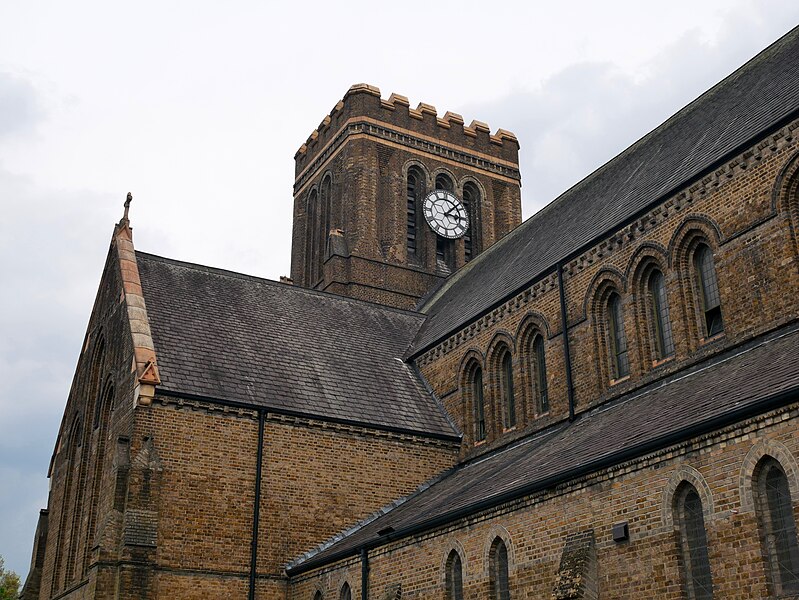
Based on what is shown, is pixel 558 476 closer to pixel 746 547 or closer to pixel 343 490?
pixel 746 547

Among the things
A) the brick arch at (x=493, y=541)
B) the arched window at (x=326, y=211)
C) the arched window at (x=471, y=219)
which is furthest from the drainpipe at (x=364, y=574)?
the arched window at (x=326, y=211)

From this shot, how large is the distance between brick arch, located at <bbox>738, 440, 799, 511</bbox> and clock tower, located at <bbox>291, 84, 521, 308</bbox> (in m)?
27.9

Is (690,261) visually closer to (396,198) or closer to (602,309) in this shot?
(602,309)

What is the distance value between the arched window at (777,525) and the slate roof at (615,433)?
0.90 metres

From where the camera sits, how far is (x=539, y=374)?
24.3 meters

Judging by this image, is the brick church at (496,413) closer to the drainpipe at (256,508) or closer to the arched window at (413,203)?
the drainpipe at (256,508)

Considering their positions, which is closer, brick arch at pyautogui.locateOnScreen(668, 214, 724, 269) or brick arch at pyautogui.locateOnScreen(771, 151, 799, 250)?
brick arch at pyautogui.locateOnScreen(771, 151, 799, 250)

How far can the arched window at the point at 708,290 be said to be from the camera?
63.3ft

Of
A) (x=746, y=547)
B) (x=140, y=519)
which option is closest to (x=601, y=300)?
(x=746, y=547)

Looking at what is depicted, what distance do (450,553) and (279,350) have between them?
34.6 feet

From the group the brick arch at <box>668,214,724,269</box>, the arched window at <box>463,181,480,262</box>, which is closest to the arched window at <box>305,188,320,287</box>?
the arched window at <box>463,181,480,262</box>

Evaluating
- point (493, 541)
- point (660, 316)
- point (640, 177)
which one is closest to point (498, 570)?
point (493, 541)

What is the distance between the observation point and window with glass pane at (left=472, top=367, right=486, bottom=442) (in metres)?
26.3

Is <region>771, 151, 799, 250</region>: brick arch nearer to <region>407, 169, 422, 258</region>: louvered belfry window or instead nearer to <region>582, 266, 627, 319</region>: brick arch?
<region>582, 266, 627, 319</region>: brick arch
